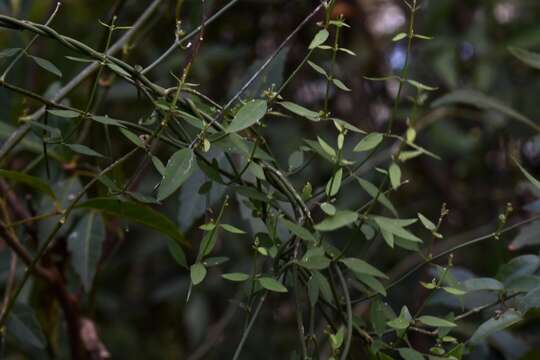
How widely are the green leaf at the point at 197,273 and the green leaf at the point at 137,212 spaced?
18 centimetres

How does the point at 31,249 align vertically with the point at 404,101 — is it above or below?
above

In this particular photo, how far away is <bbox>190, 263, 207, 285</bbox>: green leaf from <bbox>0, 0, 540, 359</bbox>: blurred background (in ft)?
2.73

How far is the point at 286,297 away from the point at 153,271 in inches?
14.5

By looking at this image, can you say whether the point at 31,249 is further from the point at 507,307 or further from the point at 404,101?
the point at 404,101

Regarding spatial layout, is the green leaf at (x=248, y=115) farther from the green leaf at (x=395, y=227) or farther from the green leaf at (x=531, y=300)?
the green leaf at (x=531, y=300)

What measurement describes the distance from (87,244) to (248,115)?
462 mm

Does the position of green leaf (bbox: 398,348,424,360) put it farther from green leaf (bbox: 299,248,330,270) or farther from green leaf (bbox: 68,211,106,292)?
green leaf (bbox: 68,211,106,292)

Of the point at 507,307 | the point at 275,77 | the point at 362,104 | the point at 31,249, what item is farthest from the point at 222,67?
the point at 507,307

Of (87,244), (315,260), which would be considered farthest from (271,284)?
(87,244)

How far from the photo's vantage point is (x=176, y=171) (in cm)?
69

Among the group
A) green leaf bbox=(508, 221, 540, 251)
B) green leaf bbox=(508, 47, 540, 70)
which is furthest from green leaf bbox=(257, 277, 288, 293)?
green leaf bbox=(508, 47, 540, 70)

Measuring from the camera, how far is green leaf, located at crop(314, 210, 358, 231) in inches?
25.7

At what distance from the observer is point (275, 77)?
106 cm

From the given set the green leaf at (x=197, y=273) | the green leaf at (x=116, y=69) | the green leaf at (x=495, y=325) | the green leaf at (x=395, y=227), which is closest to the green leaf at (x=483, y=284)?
the green leaf at (x=495, y=325)
